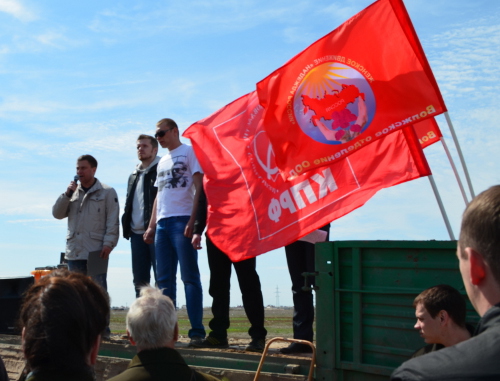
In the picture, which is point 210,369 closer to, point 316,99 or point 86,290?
point 316,99

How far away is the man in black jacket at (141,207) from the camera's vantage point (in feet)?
25.9

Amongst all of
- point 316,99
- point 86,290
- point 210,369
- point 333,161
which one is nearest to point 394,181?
point 333,161

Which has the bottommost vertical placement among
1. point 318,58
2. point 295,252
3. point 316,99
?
point 295,252

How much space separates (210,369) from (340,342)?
1.39 m

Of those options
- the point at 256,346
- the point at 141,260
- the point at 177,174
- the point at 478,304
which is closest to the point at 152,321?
the point at 478,304

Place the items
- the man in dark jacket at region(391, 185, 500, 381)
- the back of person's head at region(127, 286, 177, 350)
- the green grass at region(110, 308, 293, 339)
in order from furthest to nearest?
the green grass at region(110, 308, 293, 339) < the back of person's head at region(127, 286, 177, 350) < the man in dark jacket at region(391, 185, 500, 381)

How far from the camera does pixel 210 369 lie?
6012mm

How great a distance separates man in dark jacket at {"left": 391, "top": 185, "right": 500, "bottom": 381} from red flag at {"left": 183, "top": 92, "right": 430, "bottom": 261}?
453 centimetres

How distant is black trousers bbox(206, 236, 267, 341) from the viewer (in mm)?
6652

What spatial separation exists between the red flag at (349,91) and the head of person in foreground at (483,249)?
4346 millimetres

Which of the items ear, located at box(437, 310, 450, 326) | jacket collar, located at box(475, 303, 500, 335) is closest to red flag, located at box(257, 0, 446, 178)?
ear, located at box(437, 310, 450, 326)

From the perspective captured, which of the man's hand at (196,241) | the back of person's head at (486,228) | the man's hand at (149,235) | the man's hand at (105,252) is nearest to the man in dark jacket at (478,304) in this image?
the back of person's head at (486,228)

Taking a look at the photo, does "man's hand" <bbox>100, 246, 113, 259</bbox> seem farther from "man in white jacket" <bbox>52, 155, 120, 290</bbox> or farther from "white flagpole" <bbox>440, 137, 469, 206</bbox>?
"white flagpole" <bbox>440, 137, 469, 206</bbox>

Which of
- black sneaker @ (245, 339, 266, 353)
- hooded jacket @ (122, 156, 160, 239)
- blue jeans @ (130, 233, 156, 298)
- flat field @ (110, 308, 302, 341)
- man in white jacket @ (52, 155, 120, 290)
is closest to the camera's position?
black sneaker @ (245, 339, 266, 353)
